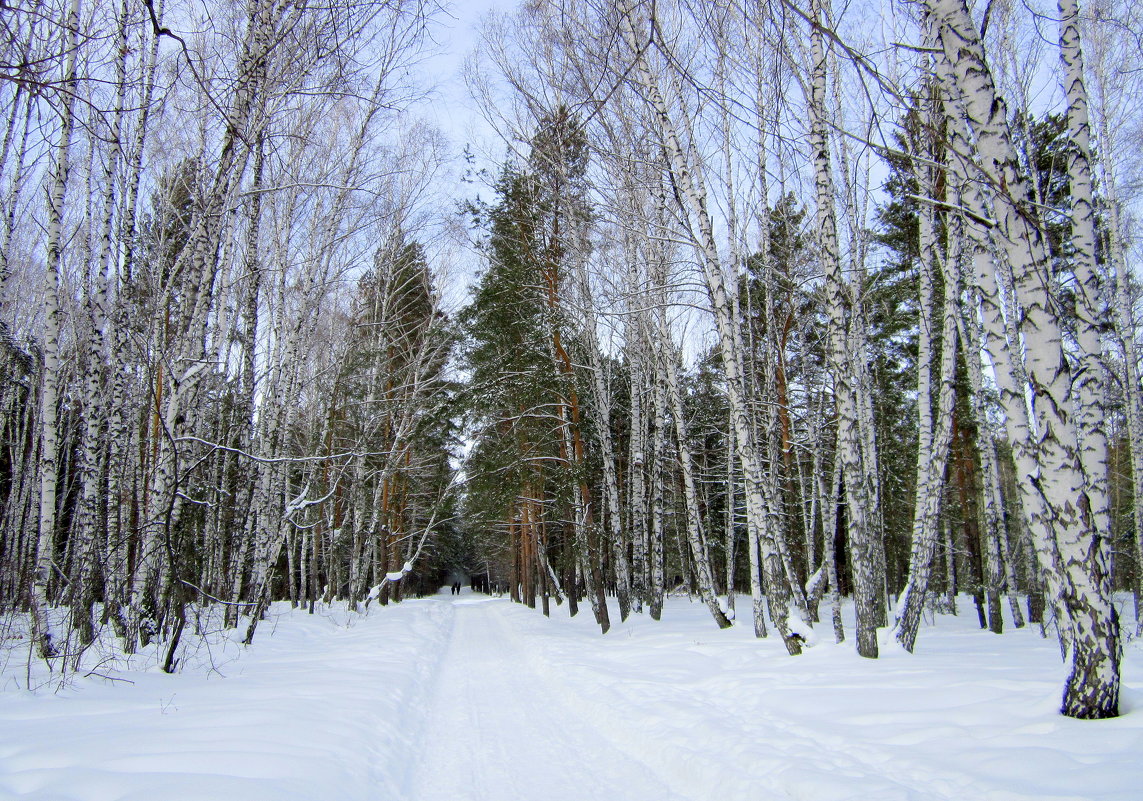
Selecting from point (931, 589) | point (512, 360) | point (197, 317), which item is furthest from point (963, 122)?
point (931, 589)

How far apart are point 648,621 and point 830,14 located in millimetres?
11573

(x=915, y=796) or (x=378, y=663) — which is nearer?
(x=915, y=796)

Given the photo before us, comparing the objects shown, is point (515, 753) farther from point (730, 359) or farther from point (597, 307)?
point (597, 307)

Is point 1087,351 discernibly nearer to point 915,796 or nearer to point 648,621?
point 915,796

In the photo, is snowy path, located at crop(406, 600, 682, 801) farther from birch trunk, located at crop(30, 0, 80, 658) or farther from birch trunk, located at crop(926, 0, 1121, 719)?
birch trunk, located at crop(30, 0, 80, 658)

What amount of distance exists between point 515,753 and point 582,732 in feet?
2.55

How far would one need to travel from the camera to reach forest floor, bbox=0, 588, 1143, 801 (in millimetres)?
3154

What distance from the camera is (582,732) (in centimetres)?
516

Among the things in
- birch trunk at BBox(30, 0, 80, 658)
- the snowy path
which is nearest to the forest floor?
the snowy path

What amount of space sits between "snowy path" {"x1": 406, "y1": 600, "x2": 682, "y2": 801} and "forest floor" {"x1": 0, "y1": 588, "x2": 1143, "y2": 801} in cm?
2

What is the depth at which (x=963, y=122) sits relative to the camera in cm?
408

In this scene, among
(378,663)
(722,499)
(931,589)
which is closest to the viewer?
(378,663)

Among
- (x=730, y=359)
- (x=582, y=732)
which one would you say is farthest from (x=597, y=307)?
(x=582, y=732)

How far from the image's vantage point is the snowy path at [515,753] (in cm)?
383
